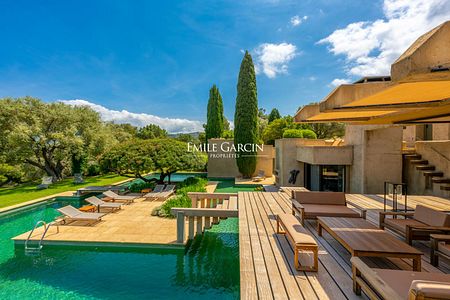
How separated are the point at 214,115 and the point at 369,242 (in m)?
25.7

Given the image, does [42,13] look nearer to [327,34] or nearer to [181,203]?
[181,203]

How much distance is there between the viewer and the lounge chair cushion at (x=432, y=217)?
3.77m

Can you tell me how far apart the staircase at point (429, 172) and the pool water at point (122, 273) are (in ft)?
25.2

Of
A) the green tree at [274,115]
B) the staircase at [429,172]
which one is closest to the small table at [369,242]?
the staircase at [429,172]

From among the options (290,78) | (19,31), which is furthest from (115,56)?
(290,78)

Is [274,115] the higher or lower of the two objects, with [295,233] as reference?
higher

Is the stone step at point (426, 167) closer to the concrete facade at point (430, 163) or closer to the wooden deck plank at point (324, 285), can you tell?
the concrete facade at point (430, 163)

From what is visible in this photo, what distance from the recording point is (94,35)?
59.8 ft

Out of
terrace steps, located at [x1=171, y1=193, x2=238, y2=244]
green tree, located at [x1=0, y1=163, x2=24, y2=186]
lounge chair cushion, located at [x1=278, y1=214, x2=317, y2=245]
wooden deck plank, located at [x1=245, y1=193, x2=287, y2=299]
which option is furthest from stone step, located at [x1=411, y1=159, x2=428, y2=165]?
green tree, located at [x1=0, y1=163, x2=24, y2=186]

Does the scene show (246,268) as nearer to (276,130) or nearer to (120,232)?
(120,232)

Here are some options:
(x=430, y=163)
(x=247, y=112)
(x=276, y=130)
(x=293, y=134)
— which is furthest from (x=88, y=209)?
(x=276, y=130)

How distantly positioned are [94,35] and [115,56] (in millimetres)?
2471

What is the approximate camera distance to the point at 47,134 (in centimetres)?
1848

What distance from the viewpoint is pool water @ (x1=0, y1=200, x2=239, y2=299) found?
16.5ft
